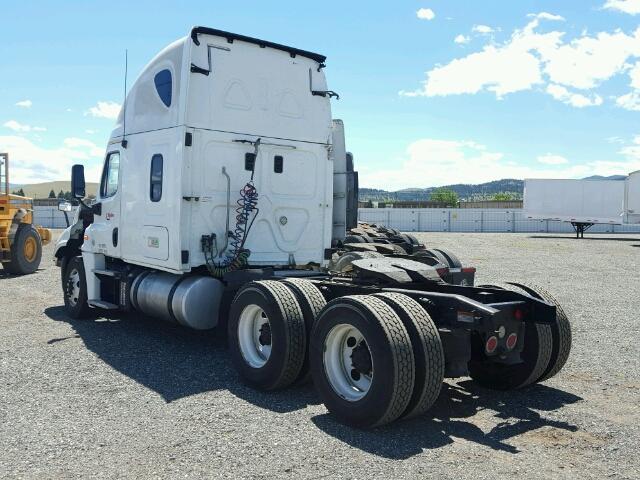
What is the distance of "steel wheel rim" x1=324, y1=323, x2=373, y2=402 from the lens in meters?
5.50

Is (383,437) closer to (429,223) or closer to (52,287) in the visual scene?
(52,287)

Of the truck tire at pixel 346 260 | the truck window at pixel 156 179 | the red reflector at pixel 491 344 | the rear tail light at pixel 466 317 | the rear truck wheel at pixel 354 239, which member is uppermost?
the truck window at pixel 156 179

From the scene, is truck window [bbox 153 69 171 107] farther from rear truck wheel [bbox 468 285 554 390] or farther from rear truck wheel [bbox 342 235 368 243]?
rear truck wheel [bbox 342 235 368 243]

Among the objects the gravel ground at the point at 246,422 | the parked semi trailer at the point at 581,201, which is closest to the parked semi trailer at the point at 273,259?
the gravel ground at the point at 246,422

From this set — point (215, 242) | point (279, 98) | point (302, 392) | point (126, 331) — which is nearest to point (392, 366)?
point (302, 392)

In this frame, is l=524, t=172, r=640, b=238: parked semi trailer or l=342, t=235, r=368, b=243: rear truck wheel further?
l=524, t=172, r=640, b=238: parked semi trailer

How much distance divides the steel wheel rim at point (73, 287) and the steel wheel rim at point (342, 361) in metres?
5.80

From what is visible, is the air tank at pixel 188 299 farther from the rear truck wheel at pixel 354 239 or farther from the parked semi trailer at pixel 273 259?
the rear truck wheel at pixel 354 239

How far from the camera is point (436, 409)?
5781 mm

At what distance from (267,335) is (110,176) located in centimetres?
438

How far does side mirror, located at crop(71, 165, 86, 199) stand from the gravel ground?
7.58 ft

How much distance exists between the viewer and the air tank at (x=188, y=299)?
7516 millimetres

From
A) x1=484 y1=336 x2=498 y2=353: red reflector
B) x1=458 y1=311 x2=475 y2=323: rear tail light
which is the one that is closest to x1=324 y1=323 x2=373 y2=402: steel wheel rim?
x1=458 y1=311 x2=475 y2=323: rear tail light

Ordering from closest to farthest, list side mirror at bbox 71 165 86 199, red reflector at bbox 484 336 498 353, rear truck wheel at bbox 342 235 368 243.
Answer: red reflector at bbox 484 336 498 353 → side mirror at bbox 71 165 86 199 → rear truck wheel at bbox 342 235 368 243
